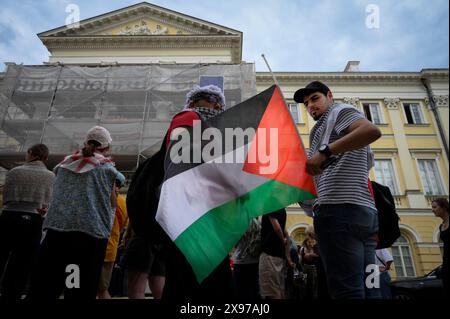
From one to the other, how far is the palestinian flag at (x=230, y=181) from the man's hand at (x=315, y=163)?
5cm

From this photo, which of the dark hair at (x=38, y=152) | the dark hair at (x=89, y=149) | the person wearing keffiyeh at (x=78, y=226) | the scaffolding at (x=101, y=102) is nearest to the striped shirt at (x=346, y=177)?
the person wearing keffiyeh at (x=78, y=226)

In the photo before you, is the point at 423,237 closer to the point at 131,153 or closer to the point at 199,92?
the point at 131,153

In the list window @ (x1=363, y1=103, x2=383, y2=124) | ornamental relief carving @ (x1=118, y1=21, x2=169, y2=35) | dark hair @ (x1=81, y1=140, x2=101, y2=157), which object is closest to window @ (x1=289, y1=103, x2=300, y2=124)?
window @ (x1=363, y1=103, x2=383, y2=124)

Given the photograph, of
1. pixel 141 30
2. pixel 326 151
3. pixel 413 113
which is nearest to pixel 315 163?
pixel 326 151

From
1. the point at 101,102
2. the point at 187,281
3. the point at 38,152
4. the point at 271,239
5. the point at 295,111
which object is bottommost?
the point at 187,281

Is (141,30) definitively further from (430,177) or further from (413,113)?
(430,177)

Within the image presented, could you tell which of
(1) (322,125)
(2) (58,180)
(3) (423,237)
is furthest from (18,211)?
(3) (423,237)

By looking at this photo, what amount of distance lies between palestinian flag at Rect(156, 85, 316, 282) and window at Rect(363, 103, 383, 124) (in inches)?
718

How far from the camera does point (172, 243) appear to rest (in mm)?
1381

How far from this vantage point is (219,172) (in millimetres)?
1500

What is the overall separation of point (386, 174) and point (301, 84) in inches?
305

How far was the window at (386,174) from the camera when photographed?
51.9ft

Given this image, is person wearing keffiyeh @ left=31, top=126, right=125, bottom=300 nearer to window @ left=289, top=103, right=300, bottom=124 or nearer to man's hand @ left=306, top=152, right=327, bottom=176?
man's hand @ left=306, top=152, right=327, bottom=176

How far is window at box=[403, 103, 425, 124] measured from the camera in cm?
1716
